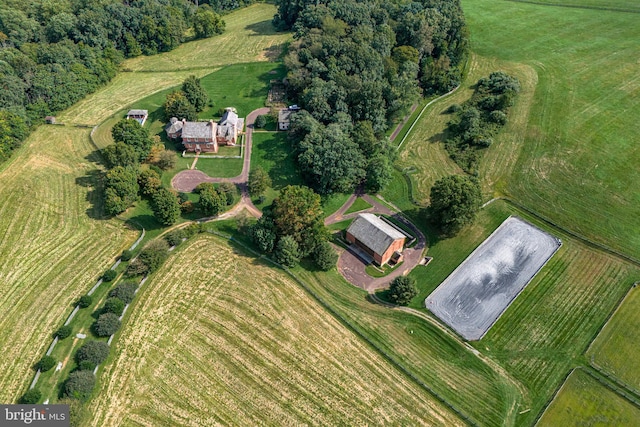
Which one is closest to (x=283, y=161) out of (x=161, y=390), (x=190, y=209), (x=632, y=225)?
(x=190, y=209)

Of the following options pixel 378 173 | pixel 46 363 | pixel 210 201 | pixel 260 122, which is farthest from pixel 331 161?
pixel 46 363

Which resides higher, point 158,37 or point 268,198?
point 158,37

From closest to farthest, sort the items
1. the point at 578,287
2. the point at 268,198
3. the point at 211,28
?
1. the point at 578,287
2. the point at 268,198
3. the point at 211,28

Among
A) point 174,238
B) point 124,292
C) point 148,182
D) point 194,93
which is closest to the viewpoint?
point 124,292

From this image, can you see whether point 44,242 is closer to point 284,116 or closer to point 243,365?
point 243,365

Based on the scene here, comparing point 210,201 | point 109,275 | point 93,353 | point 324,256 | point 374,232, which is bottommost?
point 324,256

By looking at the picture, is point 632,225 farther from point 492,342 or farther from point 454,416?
point 454,416
